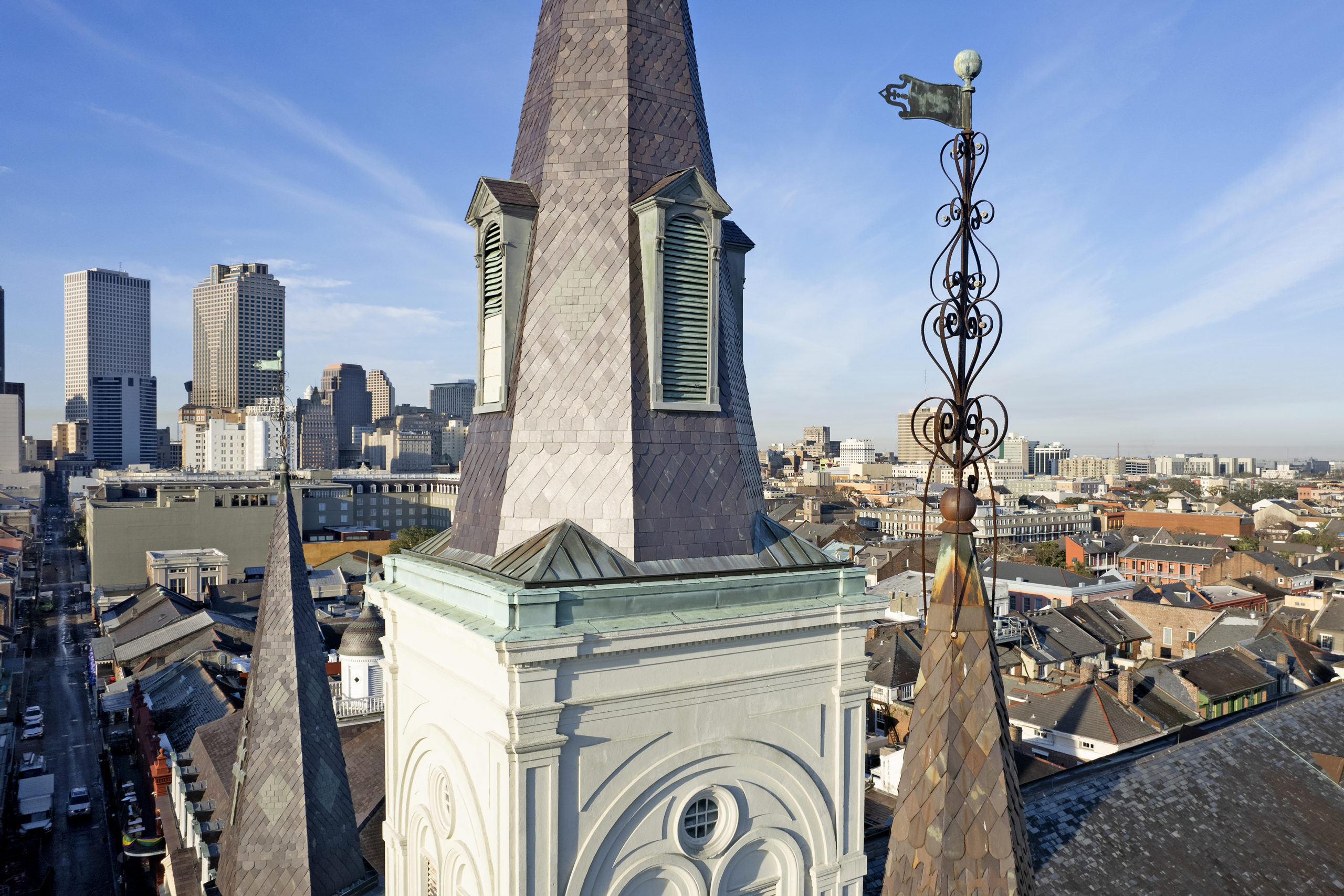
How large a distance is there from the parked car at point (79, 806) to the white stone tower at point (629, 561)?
44821 mm

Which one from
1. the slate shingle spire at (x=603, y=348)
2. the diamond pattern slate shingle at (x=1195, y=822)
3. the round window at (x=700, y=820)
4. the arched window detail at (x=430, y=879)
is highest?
the slate shingle spire at (x=603, y=348)

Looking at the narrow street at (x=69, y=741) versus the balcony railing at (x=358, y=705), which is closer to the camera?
the balcony railing at (x=358, y=705)

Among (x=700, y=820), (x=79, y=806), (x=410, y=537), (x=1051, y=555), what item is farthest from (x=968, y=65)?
(x=1051, y=555)

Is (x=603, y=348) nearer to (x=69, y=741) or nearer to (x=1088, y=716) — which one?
(x=1088, y=716)

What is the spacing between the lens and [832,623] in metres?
10.1

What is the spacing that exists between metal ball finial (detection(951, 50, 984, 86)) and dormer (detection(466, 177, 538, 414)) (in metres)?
5.72

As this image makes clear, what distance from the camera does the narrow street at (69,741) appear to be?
39.8 metres

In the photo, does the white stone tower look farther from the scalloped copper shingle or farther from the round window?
the scalloped copper shingle

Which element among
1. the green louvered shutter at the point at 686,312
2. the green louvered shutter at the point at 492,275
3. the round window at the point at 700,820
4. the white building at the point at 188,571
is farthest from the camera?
the white building at the point at 188,571

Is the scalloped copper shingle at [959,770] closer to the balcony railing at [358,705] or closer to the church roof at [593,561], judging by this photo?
the church roof at [593,561]

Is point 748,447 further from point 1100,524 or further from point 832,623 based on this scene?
point 1100,524

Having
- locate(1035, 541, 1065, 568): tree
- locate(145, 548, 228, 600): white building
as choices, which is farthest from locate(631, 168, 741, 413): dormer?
locate(1035, 541, 1065, 568): tree

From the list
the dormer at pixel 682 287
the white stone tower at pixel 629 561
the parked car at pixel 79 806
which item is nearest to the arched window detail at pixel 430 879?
the white stone tower at pixel 629 561

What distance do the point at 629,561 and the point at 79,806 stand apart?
49.4 metres
